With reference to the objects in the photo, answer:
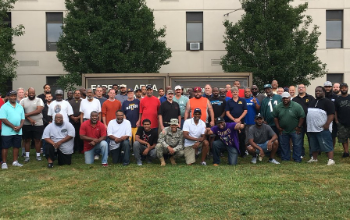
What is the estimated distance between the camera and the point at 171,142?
392 inches

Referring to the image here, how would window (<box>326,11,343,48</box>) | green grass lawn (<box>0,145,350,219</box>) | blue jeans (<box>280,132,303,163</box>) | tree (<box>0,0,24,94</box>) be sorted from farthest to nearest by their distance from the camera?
window (<box>326,11,343,48</box>)
tree (<box>0,0,24,94</box>)
blue jeans (<box>280,132,303,163</box>)
green grass lawn (<box>0,145,350,219</box>)

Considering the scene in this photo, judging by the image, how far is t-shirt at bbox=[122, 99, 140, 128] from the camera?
1083 centimetres

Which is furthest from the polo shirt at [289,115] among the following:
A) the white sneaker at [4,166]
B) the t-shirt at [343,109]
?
the white sneaker at [4,166]

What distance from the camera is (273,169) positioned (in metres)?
8.88

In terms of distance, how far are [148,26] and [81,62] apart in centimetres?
368

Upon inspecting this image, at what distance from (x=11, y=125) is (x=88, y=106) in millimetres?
2018

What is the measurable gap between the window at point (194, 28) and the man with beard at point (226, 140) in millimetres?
14811

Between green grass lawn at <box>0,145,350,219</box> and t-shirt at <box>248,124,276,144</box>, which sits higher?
t-shirt at <box>248,124,276,144</box>

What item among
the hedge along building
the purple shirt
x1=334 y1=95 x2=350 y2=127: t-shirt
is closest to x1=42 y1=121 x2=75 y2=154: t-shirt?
the purple shirt

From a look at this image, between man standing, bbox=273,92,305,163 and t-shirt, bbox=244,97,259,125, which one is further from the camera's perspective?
t-shirt, bbox=244,97,259,125

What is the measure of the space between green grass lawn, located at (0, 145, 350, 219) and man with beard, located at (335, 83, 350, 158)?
3.55 feet

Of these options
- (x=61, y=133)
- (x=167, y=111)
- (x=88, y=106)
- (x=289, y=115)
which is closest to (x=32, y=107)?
(x=61, y=133)

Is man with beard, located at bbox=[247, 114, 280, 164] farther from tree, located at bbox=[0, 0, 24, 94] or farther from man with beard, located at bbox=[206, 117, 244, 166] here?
tree, located at bbox=[0, 0, 24, 94]

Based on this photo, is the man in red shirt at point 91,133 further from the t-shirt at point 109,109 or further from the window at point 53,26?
the window at point 53,26
